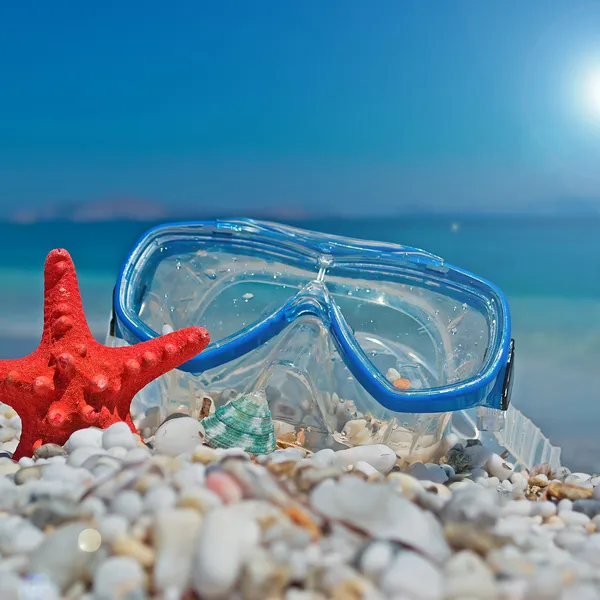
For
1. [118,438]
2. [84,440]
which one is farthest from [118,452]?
[84,440]

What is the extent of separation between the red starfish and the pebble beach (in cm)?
66

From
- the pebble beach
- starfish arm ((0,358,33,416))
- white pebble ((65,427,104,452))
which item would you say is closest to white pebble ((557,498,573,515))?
the pebble beach

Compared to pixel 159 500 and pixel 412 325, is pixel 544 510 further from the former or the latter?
pixel 412 325

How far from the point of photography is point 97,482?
5.44 feet

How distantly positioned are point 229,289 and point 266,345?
0.63 meters

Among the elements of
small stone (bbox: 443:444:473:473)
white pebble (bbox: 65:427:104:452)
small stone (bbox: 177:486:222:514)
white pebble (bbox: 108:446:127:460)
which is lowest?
small stone (bbox: 443:444:473:473)

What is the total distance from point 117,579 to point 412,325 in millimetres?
2387

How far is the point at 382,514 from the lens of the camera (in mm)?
1447

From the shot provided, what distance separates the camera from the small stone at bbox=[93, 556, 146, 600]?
1.28 m

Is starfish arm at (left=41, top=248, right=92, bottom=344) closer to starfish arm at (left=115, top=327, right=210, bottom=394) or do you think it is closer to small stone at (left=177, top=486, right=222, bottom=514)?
starfish arm at (left=115, top=327, right=210, bottom=394)

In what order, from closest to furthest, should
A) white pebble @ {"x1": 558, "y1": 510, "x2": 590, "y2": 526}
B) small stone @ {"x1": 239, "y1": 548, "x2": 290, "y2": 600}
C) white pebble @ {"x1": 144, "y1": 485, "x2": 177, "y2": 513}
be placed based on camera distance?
small stone @ {"x1": 239, "y1": 548, "x2": 290, "y2": 600} → white pebble @ {"x1": 144, "y1": 485, "x2": 177, "y2": 513} → white pebble @ {"x1": 558, "y1": 510, "x2": 590, "y2": 526}

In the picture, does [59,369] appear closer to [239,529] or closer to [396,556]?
[239,529]

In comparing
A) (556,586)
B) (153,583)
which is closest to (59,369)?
(153,583)

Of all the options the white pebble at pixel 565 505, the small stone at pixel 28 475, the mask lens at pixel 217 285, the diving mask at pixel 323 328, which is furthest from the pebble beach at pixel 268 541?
the mask lens at pixel 217 285
